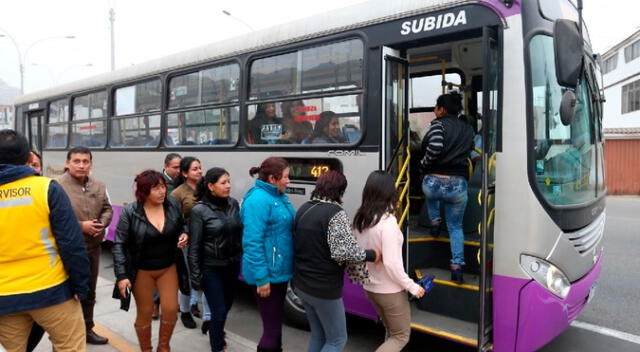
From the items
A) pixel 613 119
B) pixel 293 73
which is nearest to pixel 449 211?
pixel 293 73

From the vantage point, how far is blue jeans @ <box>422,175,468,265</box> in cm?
401

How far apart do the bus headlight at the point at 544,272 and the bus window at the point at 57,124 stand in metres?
7.83

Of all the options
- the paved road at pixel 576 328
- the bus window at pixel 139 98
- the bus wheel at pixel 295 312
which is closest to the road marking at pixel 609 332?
the paved road at pixel 576 328

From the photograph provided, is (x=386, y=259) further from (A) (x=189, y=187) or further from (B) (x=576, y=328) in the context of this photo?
(B) (x=576, y=328)

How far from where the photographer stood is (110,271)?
7234mm

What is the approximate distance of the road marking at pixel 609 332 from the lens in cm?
455

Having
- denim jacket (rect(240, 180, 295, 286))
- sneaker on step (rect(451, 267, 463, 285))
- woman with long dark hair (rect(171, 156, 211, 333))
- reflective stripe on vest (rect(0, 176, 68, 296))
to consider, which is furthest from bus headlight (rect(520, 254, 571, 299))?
reflective stripe on vest (rect(0, 176, 68, 296))

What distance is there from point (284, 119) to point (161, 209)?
1.49 meters

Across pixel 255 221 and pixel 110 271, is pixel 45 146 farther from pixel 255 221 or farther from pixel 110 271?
pixel 255 221

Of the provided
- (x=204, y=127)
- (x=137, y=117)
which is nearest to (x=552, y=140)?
(x=204, y=127)

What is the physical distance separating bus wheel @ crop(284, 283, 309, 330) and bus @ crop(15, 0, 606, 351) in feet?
0.07

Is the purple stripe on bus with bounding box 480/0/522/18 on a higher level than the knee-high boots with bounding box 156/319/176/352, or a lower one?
higher

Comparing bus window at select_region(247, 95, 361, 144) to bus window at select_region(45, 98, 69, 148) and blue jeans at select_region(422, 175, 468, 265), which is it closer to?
blue jeans at select_region(422, 175, 468, 265)

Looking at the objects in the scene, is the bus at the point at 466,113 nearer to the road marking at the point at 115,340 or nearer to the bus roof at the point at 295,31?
the bus roof at the point at 295,31
